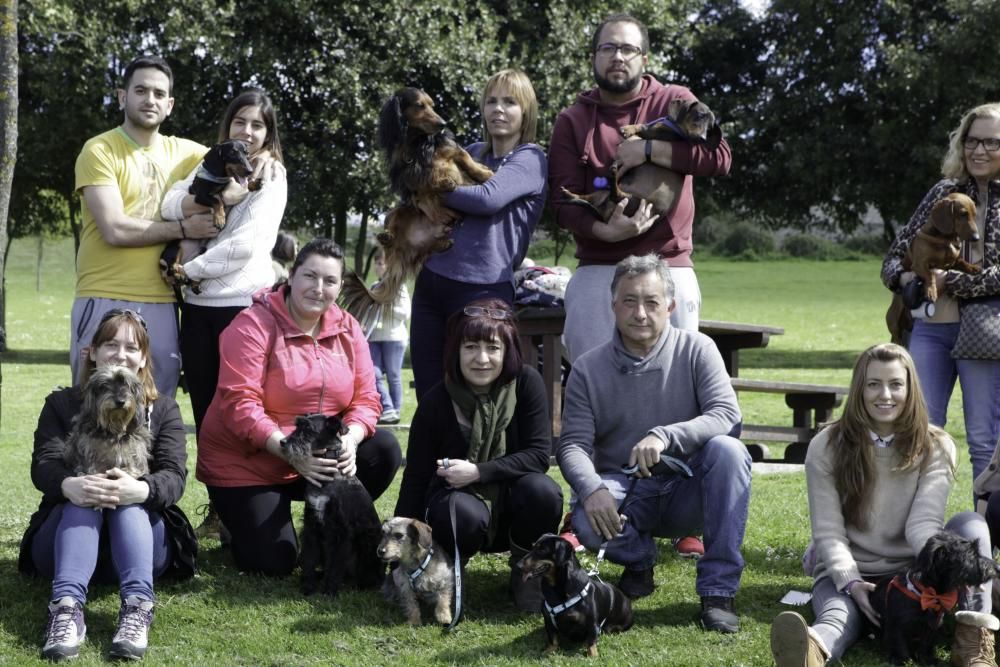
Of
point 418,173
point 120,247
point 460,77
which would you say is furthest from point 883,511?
point 460,77

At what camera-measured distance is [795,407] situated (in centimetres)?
986

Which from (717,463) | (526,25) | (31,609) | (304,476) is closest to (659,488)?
(717,463)

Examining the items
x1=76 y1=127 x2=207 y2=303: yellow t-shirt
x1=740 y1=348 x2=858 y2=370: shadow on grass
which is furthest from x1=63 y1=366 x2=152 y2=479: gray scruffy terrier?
x1=740 y1=348 x2=858 y2=370: shadow on grass

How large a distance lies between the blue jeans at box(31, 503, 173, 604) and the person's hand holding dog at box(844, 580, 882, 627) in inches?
99.2

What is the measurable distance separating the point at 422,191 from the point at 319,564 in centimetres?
168

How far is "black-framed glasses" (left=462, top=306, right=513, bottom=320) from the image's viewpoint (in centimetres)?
438

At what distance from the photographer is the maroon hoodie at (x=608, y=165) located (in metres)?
4.92

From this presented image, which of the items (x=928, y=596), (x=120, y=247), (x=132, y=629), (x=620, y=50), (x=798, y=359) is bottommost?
(x=798, y=359)

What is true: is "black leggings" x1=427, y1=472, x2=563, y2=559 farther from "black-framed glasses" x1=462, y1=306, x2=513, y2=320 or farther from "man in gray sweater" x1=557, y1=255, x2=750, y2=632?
"black-framed glasses" x1=462, y1=306, x2=513, y2=320

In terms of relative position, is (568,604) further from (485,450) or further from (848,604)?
(848,604)

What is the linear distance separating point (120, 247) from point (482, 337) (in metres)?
1.72

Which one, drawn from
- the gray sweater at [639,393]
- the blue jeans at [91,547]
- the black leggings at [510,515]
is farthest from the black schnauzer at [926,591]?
the blue jeans at [91,547]

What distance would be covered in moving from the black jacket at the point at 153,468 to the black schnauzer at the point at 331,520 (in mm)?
443

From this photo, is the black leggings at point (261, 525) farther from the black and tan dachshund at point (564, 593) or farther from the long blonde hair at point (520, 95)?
the long blonde hair at point (520, 95)
